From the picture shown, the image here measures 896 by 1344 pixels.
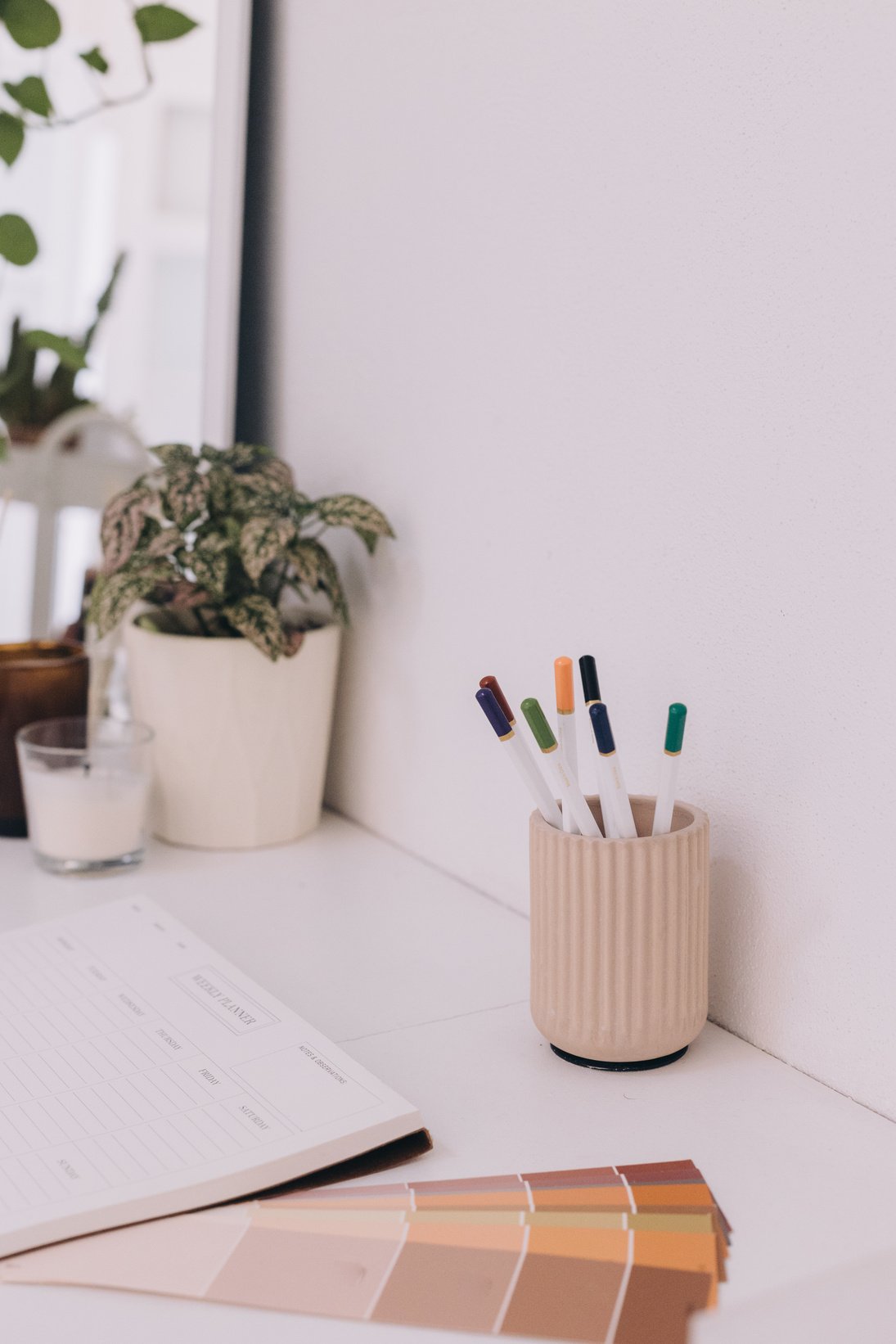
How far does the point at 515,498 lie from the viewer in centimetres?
75

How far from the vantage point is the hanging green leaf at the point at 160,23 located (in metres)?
0.90

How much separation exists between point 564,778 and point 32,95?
0.70 m

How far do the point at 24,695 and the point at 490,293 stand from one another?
0.46 m

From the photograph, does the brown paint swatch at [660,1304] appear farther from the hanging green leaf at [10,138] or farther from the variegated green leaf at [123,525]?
the hanging green leaf at [10,138]

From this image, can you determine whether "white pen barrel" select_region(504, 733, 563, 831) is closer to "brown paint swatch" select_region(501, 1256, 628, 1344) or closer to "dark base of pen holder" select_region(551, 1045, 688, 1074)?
"dark base of pen holder" select_region(551, 1045, 688, 1074)

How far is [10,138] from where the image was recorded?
2.93 feet

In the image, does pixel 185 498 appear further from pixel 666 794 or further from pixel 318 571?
pixel 666 794

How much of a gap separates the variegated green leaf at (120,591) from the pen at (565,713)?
369 millimetres

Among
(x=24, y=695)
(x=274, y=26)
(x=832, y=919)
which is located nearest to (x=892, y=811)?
(x=832, y=919)

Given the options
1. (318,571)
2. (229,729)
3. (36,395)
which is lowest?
(229,729)

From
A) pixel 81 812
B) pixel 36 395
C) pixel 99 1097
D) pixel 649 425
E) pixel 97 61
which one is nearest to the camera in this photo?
pixel 99 1097

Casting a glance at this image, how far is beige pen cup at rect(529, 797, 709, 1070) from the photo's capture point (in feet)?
1.81

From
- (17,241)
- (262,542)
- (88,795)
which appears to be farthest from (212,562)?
(17,241)

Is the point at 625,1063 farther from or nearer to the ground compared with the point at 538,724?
nearer to the ground
